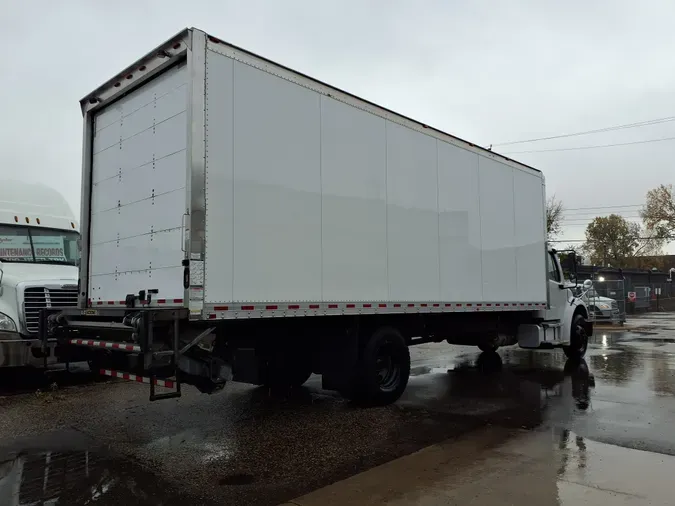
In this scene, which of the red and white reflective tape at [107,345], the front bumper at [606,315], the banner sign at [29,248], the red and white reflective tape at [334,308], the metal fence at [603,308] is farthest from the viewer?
the front bumper at [606,315]

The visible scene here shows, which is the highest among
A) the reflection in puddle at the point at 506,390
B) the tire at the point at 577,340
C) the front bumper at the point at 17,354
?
the front bumper at the point at 17,354

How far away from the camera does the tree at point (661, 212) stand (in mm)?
49188

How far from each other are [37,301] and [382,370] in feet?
17.2

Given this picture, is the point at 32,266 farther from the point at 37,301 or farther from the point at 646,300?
the point at 646,300

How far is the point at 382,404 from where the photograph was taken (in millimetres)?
7539

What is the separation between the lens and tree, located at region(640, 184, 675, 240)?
4919 centimetres

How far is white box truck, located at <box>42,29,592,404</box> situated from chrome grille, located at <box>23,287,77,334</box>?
1.50m

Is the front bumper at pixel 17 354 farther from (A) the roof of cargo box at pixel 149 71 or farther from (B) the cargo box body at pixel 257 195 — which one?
(A) the roof of cargo box at pixel 149 71

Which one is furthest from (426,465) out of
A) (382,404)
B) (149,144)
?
(149,144)

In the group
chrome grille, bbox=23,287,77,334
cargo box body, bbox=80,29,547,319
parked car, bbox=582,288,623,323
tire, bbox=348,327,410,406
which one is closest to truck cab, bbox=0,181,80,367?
chrome grille, bbox=23,287,77,334

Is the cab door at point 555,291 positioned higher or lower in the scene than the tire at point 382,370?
higher

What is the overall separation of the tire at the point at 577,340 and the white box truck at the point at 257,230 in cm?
475

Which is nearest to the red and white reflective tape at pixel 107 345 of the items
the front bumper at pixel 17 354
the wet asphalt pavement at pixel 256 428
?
the front bumper at pixel 17 354

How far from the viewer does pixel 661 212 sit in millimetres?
49656
